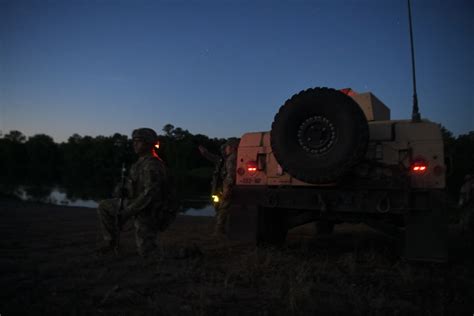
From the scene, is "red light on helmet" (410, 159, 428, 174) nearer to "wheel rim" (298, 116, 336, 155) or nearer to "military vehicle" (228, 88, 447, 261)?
"military vehicle" (228, 88, 447, 261)

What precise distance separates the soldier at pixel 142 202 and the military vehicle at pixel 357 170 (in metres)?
1.35

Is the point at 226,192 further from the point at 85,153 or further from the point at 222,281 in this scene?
the point at 85,153

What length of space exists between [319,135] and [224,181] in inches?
121

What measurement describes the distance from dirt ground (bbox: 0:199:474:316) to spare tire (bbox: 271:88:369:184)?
1137 mm

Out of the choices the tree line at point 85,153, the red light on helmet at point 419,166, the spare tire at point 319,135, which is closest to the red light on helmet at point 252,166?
the spare tire at point 319,135

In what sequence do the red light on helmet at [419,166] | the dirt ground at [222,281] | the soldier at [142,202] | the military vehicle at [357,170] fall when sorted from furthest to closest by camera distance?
the soldier at [142,202] < the red light on helmet at [419,166] < the military vehicle at [357,170] < the dirt ground at [222,281]

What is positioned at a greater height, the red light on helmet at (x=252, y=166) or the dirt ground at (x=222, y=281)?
the red light on helmet at (x=252, y=166)

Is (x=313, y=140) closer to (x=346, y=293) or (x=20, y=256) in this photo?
(x=346, y=293)

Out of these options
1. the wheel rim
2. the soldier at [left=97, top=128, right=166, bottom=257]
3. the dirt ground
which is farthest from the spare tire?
the soldier at [left=97, top=128, right=166, bottom=257]

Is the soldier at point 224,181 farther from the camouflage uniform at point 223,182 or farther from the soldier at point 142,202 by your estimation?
the soldier at point 142,202

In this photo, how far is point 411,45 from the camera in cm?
562

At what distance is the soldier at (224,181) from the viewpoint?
6922mm

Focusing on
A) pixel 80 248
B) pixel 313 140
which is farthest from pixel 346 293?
pixel 80 248

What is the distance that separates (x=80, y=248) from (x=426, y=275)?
4.39 meters
